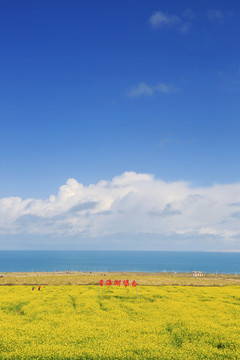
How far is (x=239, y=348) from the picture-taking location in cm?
2609

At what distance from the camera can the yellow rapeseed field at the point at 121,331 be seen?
80.3 ft

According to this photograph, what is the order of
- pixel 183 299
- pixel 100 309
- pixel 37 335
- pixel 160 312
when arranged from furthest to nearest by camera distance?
pixel 183 299
pixel 100 309
pixel 160 312
pixel 37 335

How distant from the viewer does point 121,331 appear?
30219mm

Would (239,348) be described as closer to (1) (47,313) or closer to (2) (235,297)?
(1) (47,313)

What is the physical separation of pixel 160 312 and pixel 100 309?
387 inches

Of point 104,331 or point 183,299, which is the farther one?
point 183,299

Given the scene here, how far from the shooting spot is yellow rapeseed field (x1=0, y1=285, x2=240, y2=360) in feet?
80.3

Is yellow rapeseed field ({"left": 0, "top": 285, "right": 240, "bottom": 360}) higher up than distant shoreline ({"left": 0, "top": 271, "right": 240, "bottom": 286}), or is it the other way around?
yellow rapeseed field ({"left": 0, "top": 285, "right": 240, "bottom": 360})

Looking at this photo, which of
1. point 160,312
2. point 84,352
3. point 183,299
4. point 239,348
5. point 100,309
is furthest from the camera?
point 183,299

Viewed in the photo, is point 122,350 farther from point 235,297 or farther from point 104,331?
point 235,297

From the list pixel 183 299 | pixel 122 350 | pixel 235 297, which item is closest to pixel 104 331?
pixel 122 350

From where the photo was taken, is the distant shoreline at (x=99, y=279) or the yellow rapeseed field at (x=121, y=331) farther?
the distant shoreline at (x=99, y=279)

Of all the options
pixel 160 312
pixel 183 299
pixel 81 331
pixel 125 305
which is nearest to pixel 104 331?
pixel 81 331

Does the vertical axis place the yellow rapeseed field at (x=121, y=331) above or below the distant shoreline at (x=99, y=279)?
above
